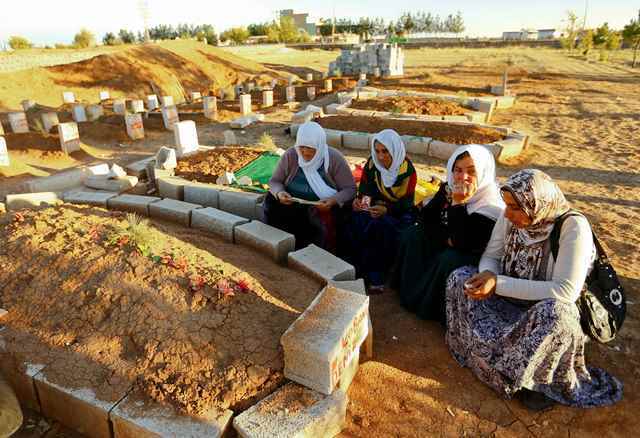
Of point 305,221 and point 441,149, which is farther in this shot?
point 441,149

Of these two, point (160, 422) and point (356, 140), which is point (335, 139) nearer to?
point (356, 140)

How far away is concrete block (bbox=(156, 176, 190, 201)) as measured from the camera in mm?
5099

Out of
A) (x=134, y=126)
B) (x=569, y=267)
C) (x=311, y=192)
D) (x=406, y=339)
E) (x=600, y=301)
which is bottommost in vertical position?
(x=406, y=339)

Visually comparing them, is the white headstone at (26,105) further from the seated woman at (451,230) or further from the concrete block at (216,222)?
the seated woman at (451,230)

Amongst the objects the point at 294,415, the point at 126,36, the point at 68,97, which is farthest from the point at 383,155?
the point at 126,36

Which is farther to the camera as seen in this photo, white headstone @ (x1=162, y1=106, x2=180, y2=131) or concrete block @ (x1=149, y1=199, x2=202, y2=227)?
white headstone @ (x1=162, y1=106, x2=180, y2=131)

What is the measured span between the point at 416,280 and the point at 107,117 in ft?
35.1

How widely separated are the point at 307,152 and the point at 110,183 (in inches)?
112

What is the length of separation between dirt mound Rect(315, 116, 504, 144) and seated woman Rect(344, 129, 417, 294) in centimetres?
422

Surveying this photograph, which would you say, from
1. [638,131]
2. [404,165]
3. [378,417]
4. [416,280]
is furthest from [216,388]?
[638,131]

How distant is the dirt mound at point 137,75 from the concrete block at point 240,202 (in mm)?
14697

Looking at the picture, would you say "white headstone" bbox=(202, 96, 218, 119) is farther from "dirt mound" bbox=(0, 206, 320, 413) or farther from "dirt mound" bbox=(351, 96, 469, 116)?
"dirt mound" bbox=(0, 206, 320, 413)

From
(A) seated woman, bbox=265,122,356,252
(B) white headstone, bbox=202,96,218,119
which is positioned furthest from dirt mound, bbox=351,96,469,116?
(A) seated woman, bbox=265,122,356,252

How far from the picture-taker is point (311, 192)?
4047 mm
